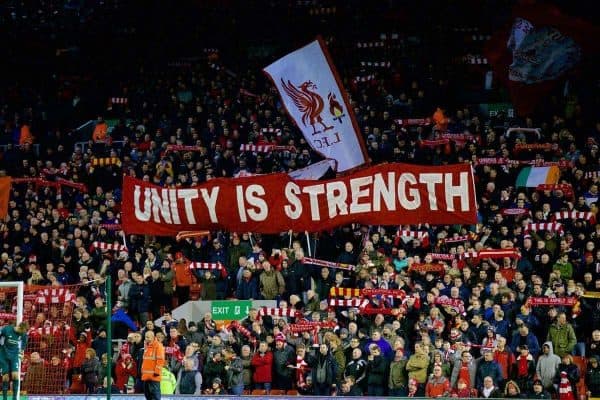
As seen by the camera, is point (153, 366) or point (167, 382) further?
point (167, 382)

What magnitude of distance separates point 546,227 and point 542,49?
8.74 meters

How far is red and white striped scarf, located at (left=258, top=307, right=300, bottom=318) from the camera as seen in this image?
25.3 metres

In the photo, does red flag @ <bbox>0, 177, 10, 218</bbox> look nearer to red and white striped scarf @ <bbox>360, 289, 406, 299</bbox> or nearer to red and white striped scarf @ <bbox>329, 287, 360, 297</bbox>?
red and white striped scarf @ <bbox>329, 287, 360, 297</bbox>

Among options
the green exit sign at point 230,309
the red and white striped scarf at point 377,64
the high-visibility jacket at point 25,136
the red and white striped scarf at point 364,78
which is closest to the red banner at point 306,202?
the green exit sign at point 230,309

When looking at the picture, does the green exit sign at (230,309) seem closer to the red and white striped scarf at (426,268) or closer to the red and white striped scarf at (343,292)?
the red and white striped scarf at (343,292)

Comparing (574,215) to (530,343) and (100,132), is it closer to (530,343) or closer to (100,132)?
(530,343)

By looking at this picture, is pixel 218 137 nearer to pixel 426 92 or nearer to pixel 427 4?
pixel 426 92

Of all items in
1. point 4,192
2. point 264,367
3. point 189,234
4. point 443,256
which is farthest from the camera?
point 4,192

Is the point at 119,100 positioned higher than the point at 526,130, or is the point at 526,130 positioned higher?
the point at 119,100

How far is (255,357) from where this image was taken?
80.0 feet

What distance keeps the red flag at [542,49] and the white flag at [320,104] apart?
593 centimetres

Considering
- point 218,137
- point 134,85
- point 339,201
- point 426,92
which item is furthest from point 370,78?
point 339,201

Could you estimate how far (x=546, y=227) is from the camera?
86.7 ft

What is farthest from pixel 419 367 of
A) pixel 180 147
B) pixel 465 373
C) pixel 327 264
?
pixel 180 147
